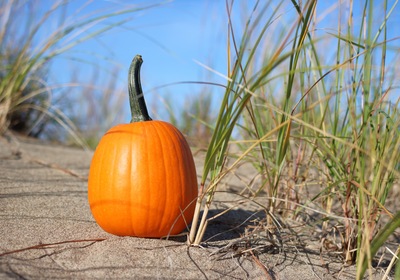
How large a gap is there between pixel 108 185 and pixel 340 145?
0.83 meters

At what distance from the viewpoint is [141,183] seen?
1.42m

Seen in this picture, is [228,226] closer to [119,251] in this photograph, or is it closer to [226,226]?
[226,226]

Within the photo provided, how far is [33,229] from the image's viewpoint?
1.44 metres

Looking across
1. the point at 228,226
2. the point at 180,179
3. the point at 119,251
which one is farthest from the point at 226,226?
the point at 119,251

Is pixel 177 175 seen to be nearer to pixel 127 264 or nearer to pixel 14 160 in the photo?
pixel 127 264

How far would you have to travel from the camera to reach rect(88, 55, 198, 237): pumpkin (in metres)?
1.42

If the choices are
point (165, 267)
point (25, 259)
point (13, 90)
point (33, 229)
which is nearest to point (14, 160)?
point (13, 90)

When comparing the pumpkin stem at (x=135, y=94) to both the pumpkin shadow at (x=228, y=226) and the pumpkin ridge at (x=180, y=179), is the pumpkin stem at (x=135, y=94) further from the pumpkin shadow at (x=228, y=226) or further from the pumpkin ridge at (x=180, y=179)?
the pumpkin shadow at (x=228, y=226)

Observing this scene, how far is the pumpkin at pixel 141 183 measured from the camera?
1.42 metres

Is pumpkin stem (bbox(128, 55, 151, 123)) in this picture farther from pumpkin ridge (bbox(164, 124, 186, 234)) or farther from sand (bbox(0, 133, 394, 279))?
sand (bbox(0, 133, 394, 279))

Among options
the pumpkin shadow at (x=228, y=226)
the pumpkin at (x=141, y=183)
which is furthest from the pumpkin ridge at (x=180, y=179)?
the pumpkin shadow at (x=228, y=226)

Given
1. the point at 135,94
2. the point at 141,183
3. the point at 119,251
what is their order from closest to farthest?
the point at 119,251, the point at 141,183, the point at 135,94

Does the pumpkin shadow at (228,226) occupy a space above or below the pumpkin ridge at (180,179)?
below

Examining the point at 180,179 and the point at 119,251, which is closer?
the point at 119,251
